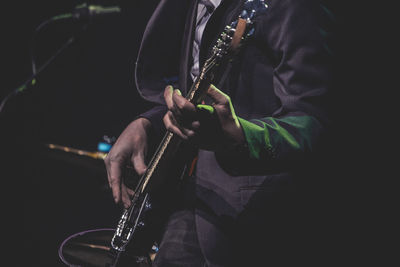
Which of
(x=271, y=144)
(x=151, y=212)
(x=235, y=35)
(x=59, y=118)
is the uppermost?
(x=235, y=35)

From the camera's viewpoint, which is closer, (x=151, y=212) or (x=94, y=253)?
(x=151, y=212)

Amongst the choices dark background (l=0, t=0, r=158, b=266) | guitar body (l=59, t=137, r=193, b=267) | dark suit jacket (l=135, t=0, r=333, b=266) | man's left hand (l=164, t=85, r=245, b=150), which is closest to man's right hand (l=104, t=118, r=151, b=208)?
guitar body (l=59, t=137, r=193, b=267)

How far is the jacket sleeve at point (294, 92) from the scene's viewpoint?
0.87m

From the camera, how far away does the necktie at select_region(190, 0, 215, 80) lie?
1.38 meters

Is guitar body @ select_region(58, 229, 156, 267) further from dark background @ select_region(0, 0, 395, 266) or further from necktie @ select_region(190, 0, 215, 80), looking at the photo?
dark background @ select_region(0, 0, 395, 266)

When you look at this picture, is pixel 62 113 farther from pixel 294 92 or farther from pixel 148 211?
pixel 294 92

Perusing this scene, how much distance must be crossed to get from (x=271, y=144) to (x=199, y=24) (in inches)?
30.6

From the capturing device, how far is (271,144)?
2.86 ft

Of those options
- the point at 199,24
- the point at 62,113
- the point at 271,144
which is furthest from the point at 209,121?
the point at 62,113

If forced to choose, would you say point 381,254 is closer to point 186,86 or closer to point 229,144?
point 229,144

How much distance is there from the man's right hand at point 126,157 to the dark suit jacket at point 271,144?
27 centimetres

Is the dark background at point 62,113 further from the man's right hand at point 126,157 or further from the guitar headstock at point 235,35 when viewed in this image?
the guitar headstock at point 235,35

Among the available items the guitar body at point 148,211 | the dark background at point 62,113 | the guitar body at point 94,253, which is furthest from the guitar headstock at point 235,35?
the dark background at point 62,113

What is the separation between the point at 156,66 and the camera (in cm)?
161
